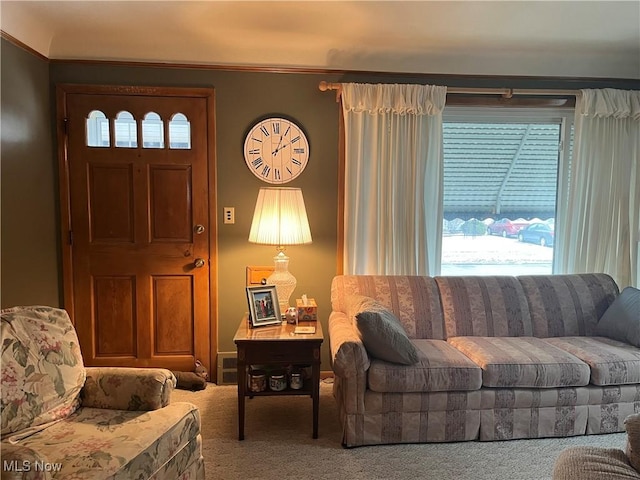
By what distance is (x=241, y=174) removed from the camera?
329 cm

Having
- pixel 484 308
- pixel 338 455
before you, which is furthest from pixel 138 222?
pixel 484 308

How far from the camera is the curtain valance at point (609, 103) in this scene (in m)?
3.29

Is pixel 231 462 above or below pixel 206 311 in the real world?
below

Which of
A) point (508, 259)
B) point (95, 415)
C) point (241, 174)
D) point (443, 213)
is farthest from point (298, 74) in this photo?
point (95, 415)

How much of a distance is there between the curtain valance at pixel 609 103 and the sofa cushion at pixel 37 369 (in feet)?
11.9

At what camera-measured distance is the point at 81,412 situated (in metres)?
1.91

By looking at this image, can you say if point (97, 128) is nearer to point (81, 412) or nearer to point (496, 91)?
point (81, 412)

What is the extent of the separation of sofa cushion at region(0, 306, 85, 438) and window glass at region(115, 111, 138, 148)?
1560mm

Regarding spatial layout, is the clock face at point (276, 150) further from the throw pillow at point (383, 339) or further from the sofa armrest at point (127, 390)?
the sofa armrest at point (127, 390)

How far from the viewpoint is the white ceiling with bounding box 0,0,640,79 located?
8.83 ft

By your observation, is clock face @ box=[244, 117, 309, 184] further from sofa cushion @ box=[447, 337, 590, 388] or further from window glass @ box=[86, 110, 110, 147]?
sofa cushion @ box=[447, 337, 590, 388]

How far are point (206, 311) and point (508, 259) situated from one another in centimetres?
244

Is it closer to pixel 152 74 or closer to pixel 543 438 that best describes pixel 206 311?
pixel 152 74

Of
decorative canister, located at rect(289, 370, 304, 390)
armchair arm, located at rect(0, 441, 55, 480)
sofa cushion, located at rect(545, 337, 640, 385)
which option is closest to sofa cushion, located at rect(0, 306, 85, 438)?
armchair arm, located at rect(0, 441, 55, 480)
